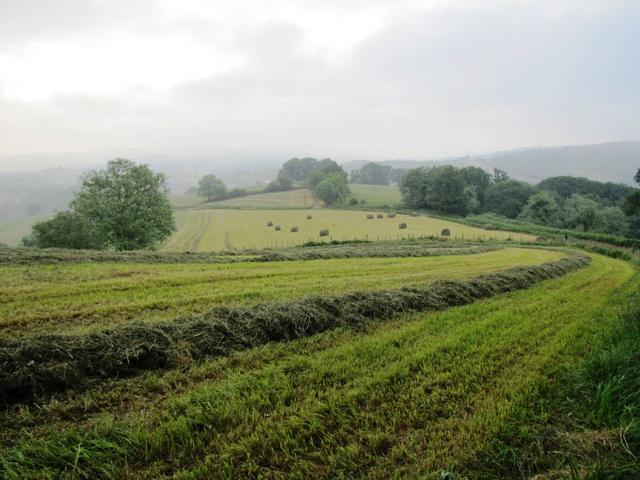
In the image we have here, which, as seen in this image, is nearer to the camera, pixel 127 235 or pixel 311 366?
pixel 311 366

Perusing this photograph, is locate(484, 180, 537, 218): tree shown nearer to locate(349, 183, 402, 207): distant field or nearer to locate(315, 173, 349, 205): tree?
locate(349, 183, 402, 207): distant field

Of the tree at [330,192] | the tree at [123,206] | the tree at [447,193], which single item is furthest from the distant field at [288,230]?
the tree at [330,192]

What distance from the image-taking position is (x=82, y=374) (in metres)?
4.72

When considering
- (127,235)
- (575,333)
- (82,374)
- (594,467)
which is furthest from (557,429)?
(127,235)

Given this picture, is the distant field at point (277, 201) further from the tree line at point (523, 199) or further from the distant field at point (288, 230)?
the tree line at point (523, 199)

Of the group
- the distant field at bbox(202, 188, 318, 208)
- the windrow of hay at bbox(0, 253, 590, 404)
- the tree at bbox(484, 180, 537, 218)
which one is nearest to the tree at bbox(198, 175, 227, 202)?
the distant field at bbox(202, 188, 318, 208)

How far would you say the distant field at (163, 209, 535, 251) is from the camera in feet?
153

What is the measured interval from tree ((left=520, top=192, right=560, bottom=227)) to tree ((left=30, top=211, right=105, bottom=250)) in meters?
78.8

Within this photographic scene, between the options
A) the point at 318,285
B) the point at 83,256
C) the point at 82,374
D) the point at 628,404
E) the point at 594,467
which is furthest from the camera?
the point at 83,256

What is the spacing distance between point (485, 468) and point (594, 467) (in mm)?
921

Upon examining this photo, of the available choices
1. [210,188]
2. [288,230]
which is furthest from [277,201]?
[288,230]

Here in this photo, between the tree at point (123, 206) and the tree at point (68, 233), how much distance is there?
88 cm

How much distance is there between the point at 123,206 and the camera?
35.9 m

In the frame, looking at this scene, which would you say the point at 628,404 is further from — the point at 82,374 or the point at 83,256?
the point at 83,256
